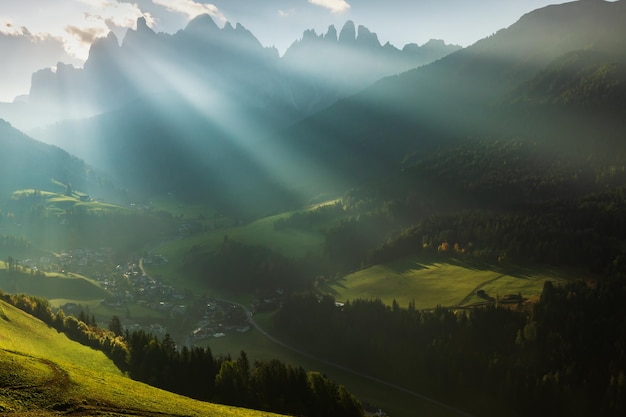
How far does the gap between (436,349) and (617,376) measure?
48.2 m

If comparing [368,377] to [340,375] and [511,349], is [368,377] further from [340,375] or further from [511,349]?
[511,349]

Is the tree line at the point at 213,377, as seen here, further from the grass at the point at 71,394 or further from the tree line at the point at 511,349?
the tree line at the point at 511,349

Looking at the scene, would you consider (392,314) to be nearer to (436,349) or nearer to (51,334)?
(436,349)

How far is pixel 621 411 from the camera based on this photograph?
349 ft

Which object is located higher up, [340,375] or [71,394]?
[71,394]

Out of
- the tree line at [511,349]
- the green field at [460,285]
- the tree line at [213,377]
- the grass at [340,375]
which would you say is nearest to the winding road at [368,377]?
the grass at [340,375]

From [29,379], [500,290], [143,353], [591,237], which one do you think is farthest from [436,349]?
[29,379]

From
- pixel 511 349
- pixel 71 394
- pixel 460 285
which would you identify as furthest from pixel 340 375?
pixel 71 394

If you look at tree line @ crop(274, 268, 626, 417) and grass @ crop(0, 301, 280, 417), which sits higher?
grass @ crop(0, 301, 280, 417)

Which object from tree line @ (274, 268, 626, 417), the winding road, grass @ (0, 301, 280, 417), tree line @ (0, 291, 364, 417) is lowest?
the winding road

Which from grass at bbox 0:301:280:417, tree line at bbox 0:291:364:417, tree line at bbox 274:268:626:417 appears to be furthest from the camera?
tree line at bbox 274:268:626:417

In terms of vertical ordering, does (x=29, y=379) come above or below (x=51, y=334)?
above

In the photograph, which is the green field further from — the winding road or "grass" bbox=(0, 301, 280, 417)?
"grass" bbox=(0, 301, 280, 417)

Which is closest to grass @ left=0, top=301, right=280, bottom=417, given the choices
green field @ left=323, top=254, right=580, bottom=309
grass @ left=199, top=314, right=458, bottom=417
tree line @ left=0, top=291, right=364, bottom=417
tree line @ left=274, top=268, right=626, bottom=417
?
tree line @ left=0, top=291, right=364, bottom=417
